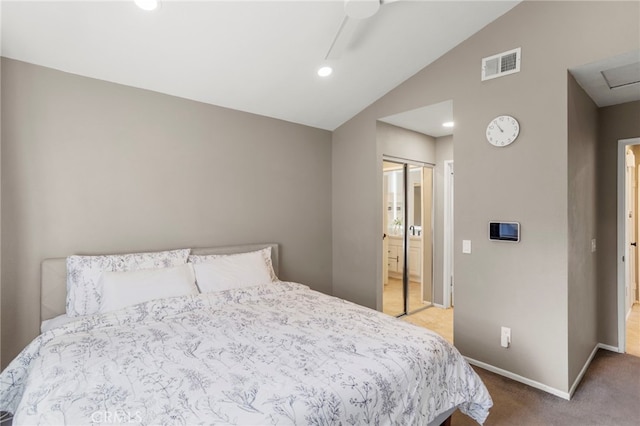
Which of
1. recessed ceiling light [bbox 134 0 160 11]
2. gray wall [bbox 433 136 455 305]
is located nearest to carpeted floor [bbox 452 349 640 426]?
gray wall [bbox 433 136 455 305]

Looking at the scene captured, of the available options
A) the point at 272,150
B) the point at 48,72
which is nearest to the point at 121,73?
the point at 48,72

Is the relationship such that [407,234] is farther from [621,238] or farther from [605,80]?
[605,80]

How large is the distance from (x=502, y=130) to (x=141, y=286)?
3.03 metres

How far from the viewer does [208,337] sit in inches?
72.4

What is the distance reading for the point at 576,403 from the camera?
2.28 metres

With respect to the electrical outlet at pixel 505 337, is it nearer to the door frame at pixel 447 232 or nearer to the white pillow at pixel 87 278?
the door frame at pixel 447 232

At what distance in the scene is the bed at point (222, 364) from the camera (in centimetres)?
121

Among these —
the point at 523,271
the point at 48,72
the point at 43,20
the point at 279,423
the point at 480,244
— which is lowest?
the point at 279,423

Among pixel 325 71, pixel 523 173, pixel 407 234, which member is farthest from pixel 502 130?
pixel 407 234

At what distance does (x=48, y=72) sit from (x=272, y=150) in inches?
75.9

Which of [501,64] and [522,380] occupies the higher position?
[501,64]

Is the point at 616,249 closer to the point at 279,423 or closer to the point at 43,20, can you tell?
the point at 279,423

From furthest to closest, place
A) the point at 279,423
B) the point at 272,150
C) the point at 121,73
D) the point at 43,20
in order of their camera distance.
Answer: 1. the point at 272,150
2. the point at 121,73
3. the point at 43,20
4. the point at 279,423

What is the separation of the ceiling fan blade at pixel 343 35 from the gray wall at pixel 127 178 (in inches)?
57.4
